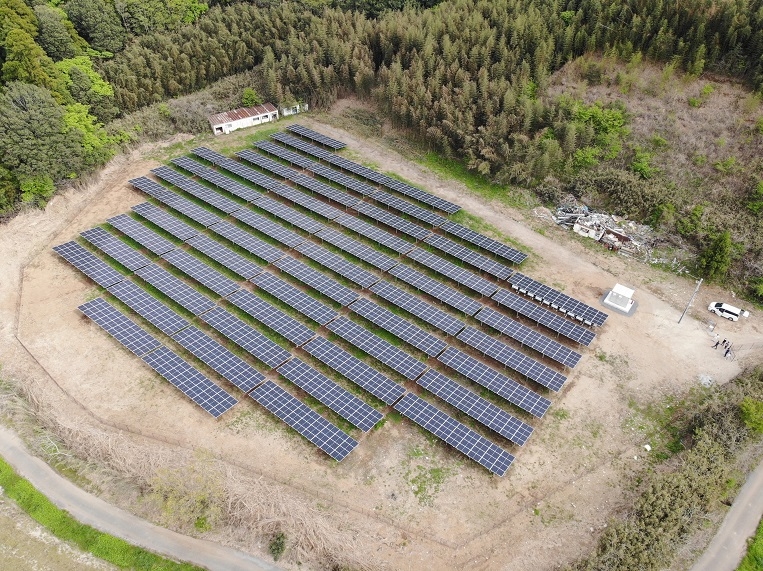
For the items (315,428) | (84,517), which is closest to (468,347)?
(315,428)

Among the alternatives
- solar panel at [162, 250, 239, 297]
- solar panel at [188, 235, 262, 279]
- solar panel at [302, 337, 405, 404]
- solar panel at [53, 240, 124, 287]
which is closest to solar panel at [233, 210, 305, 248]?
solar panel at [188, 235, 262, 279]

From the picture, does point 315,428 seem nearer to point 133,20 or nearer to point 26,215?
point 26,215

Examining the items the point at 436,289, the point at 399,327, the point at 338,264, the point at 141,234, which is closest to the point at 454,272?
the point at 436,289

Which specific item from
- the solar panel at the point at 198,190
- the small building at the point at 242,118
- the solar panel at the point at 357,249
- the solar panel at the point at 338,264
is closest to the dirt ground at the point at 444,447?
the solar panel at the point at 198,190

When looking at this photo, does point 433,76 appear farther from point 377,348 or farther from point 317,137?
point 377,348

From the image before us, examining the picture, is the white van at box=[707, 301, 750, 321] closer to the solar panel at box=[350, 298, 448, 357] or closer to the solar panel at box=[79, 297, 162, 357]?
the solar panel at box=[350, 298, 448, 357]
